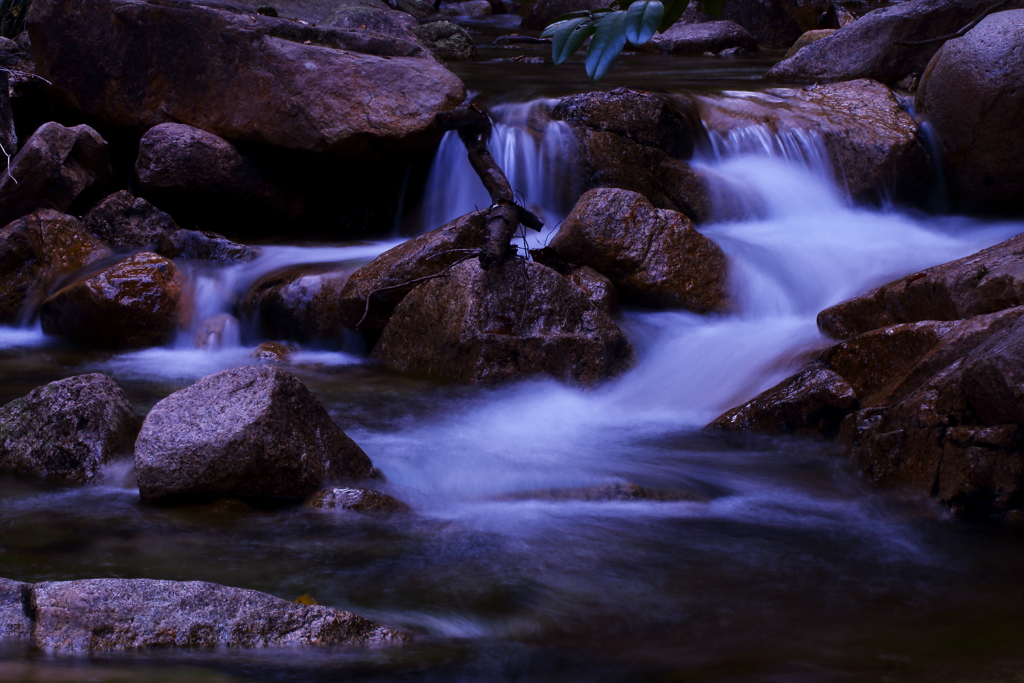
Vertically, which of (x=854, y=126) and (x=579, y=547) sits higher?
(x=854, y=126)

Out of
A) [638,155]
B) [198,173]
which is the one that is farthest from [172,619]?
[198,173]

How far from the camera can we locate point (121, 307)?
6727 mm

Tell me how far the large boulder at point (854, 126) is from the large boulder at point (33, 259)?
654 centimetres

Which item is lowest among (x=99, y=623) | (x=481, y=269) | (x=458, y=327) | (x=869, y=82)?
(x=99, y=623)

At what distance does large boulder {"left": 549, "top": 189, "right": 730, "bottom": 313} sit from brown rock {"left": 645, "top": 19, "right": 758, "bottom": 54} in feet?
29.9

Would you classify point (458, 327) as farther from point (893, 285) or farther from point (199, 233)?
point (199, 233)

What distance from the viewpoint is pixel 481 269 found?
5754 millimetres

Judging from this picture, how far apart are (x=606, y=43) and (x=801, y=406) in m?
4.13

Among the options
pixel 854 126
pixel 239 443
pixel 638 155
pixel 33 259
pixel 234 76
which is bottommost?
pixel 239 443

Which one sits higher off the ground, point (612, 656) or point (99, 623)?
point (99, 623)

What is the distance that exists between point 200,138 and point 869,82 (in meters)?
7.50

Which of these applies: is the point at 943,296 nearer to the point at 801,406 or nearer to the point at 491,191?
the point at 801,406

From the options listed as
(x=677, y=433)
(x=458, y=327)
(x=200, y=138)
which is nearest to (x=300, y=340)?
(x=458, y=327)

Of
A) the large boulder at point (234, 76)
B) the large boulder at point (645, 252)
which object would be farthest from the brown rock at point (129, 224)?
the large boulder at point (645, 252)
